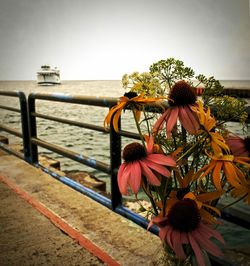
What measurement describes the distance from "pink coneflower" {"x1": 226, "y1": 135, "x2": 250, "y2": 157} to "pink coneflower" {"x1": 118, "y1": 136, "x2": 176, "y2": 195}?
26cm

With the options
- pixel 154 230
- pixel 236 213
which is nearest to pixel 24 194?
pixel 154 230

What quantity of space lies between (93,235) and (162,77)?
1555 mm

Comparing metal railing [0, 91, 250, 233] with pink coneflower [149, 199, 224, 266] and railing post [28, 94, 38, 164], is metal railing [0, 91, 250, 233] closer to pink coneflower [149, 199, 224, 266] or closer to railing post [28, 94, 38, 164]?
railing post [28, 94, 38, 164]

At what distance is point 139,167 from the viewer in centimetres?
103

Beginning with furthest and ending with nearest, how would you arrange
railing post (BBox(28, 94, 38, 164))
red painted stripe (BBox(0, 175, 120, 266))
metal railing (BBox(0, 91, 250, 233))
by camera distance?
railing post (BBox(28, 94, 38, 164))
metal railing (BBox(0, 91, 250, 233))
red painted stripe (BBox(0, 175, 120, 266))

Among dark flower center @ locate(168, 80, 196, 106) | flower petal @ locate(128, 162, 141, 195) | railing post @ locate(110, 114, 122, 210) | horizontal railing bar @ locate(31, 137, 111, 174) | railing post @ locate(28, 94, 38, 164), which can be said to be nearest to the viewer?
flower petal @ locate(128, 162, 141, 195)

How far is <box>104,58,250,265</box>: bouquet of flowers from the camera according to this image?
1.03 meters

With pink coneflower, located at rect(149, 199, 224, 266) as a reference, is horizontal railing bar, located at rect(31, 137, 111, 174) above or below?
below

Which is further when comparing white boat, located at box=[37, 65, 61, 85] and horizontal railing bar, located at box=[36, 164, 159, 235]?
white boat, located at box=[37, 65, 61, 85]

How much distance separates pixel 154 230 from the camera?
95.9 inches

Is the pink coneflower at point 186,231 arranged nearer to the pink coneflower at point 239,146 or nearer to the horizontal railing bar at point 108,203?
the pink coneflower at point 239,146

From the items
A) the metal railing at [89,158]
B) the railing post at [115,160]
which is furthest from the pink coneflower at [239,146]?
the railing post at [115,160]

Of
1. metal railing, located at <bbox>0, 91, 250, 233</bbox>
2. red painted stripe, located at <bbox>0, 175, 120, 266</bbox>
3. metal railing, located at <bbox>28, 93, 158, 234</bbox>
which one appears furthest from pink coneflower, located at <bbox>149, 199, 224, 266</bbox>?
metal railing, located at <bbox>28, 93, 158, 234</bbox>

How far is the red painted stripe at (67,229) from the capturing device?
6.93 feet
